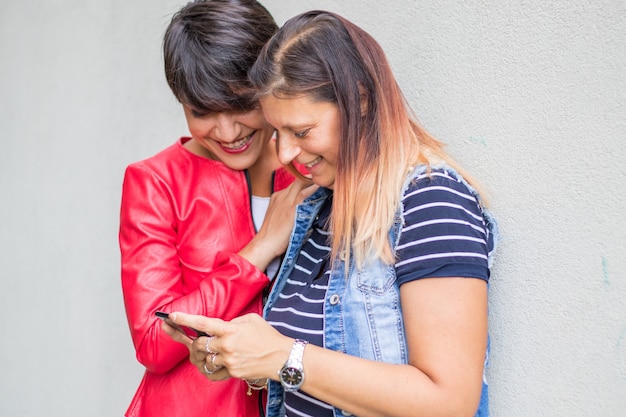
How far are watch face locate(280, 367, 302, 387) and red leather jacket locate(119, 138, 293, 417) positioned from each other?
45 cm

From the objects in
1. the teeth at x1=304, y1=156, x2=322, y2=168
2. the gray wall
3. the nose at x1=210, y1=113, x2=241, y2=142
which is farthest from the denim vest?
the nose at x1=210, y1=113, x2=241, y2=142

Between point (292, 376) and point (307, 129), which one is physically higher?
point (307, 129)

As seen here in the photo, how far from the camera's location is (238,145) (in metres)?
2.21

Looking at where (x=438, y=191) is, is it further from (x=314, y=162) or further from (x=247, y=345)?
(x=247, y=345)

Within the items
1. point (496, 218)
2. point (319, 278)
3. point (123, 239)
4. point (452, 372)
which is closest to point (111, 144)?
point (123, 239)

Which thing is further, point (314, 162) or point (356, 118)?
point (314, 162)

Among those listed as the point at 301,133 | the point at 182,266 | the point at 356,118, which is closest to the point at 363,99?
the point at 356,118

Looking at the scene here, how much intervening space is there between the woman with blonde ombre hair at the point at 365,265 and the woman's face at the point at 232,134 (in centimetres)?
24

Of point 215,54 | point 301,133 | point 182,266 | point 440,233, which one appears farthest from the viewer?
point 182,266

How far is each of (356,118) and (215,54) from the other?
51 centimetres

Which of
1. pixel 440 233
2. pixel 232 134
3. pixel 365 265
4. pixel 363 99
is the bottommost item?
pixel 365 265

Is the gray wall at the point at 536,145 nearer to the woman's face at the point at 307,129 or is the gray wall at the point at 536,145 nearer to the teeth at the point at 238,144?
the woman's face at the point at 307,129

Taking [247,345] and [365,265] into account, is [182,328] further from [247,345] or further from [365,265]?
[365,265]

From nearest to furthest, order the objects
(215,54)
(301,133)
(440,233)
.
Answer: (440,233) → (301,133) → (215,54)
